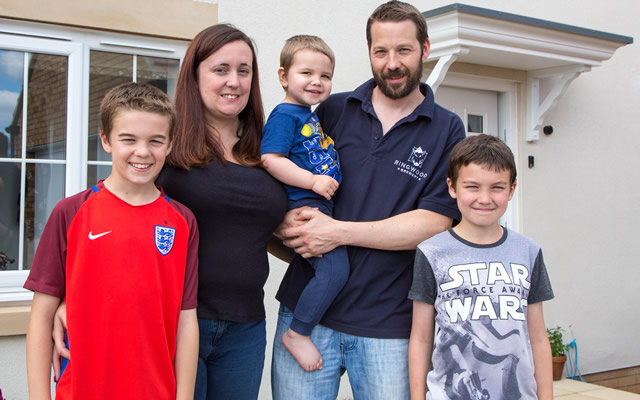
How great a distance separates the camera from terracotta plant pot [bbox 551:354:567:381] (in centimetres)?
531

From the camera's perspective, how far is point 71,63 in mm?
3625

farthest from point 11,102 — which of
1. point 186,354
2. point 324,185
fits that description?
point 186,354

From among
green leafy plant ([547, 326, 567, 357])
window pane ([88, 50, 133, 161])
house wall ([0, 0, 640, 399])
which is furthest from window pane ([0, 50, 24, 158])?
green leafy plant ([547, 326, 567, 357])

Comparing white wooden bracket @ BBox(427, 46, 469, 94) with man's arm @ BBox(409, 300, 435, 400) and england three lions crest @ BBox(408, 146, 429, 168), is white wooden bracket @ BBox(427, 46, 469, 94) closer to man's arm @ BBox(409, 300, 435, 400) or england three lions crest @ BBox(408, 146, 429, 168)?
england three lions crest @ BBox(408, 146, 429, 168)

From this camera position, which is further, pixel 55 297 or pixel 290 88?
pixel 290 88

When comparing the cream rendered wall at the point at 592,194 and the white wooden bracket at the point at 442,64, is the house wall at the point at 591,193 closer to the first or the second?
the cream rendered wall at the point at 592,194

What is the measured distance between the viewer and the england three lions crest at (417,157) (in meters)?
2.14

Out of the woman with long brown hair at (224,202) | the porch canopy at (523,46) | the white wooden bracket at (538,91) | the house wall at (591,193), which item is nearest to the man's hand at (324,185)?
the woman with long brown hair at (224,202)

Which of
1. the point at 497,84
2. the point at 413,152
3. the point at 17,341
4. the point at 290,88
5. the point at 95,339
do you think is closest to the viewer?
the point at 95,339

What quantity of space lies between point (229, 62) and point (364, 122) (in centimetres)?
54

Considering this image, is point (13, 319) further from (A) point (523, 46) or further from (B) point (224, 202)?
(A) point (523, 46)

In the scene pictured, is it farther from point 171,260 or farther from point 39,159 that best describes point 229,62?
point 39,159

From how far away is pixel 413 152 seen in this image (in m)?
2.15

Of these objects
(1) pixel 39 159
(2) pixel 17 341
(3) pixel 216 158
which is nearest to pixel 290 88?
(3) pixel 216 158
